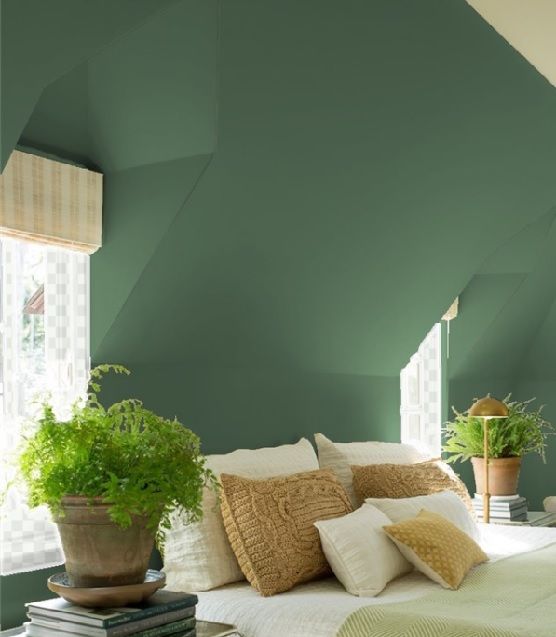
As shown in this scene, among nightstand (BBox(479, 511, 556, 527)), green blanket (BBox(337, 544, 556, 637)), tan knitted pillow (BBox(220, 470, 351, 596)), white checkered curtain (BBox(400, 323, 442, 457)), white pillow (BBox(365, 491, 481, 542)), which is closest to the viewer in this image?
green blanket (BBox(337, 544, 556, 637))

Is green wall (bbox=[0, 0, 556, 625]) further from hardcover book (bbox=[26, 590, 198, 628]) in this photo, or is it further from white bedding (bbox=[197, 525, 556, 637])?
white bedding (bbox=[197, 525, 556, 637])

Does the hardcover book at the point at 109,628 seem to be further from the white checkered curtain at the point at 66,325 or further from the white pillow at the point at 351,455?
the white pillow at the point at 351,455

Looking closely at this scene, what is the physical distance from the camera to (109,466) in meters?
2.66

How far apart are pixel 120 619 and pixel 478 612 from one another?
1112mm

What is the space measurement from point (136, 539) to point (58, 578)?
0.92 feet

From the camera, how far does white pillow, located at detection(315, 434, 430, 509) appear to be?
4254 millimetres

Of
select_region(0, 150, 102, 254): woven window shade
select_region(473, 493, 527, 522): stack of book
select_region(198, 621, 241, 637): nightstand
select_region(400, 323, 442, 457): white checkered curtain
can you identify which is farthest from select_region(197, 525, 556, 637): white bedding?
select_region(400, 323, 442, 457): white checkered curtain

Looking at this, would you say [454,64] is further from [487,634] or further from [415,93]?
[487,634]

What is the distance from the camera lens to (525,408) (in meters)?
6.94

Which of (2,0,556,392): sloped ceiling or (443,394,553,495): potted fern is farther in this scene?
(443,394,553,495): potted fern

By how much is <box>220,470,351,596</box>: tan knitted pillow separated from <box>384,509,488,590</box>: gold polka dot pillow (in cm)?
28

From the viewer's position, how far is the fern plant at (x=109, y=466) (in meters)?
2.60

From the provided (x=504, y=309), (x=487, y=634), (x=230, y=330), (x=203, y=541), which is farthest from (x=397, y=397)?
(x=487, y=634)

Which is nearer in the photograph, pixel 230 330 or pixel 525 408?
pixel 230 330
